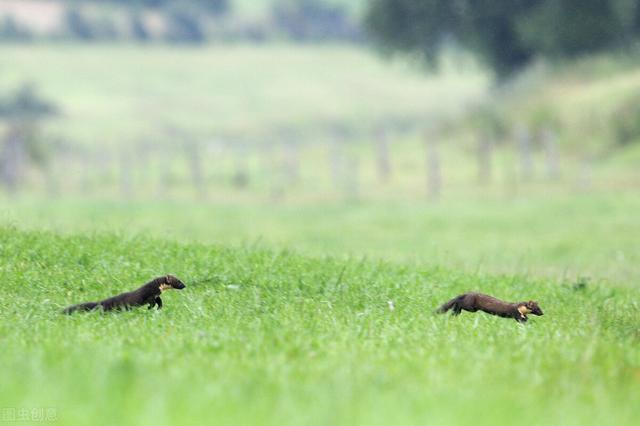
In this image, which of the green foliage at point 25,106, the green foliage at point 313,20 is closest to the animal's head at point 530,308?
the green foliage at point 25,106

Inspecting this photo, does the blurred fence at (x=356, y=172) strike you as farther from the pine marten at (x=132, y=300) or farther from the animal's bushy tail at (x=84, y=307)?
the animal's bushy tail at (x=84, y=307)

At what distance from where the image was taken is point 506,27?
7025 centimetres

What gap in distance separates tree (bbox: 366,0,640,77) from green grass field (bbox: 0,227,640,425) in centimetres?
4935

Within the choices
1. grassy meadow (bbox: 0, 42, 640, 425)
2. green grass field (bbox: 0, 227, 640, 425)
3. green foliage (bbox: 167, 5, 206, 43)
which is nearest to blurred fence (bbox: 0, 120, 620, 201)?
grassy meadow (bbox: 0, 42, 640, 425)

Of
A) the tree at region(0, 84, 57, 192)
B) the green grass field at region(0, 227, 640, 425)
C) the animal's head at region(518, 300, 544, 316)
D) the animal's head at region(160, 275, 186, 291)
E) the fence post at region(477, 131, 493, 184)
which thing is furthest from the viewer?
the tree at region(0, 84, 57, 192)

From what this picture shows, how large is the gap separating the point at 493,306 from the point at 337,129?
92364 mm

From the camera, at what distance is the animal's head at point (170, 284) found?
11.2 metres

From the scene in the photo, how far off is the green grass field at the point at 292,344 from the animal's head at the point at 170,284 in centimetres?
20

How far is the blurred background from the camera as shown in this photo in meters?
32.2

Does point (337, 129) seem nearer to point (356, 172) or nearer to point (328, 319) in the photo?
point (356, 172)

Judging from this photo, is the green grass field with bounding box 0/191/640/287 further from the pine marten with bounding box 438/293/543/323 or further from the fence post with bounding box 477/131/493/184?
the pine marten with bounding box 438/293/543/323

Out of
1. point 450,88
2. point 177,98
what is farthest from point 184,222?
point 450,88

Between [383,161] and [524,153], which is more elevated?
[524,153]

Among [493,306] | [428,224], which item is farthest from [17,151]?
[493,306]
